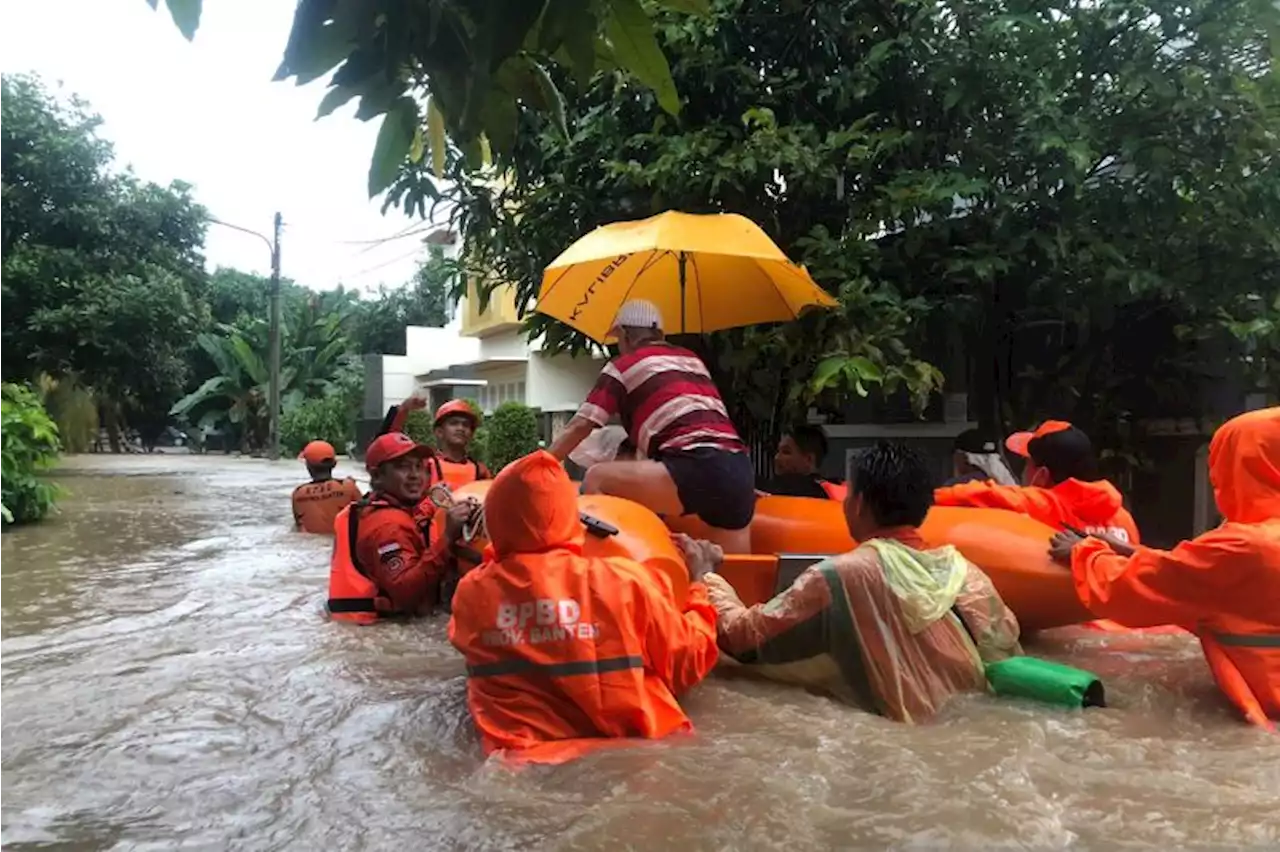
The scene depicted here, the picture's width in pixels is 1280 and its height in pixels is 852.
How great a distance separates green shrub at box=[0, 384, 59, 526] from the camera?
35.3 feet

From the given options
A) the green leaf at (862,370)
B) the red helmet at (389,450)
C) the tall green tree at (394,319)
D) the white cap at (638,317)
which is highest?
the tall green tree at (394,319)

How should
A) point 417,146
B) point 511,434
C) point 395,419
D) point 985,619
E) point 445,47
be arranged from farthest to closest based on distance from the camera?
point 511,434, point 395,419, point 985,619, point 417,146, point 445,47

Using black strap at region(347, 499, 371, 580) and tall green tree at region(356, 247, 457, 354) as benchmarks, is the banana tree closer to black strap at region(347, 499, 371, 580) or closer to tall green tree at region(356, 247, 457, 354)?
tall green tree at region(356, 247, 457, 354)

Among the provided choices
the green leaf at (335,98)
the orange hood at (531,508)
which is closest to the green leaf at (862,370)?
the orange hood at (531,508)

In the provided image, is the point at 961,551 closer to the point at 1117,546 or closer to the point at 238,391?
the point at 1117,546

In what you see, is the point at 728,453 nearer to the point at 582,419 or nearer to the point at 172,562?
the point at 582,419

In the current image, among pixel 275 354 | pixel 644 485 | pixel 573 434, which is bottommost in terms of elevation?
pixel 644 485

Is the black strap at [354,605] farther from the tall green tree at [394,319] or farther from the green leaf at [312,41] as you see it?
the tall green tree at [394,319]

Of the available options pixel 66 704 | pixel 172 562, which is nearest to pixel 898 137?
pixel 66 704

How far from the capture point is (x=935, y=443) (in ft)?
30.1

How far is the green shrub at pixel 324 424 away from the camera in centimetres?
2892

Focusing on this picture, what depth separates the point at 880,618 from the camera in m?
3.55

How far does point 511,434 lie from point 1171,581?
13280mm

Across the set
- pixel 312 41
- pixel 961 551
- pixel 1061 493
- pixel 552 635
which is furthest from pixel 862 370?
pixel 312 41
